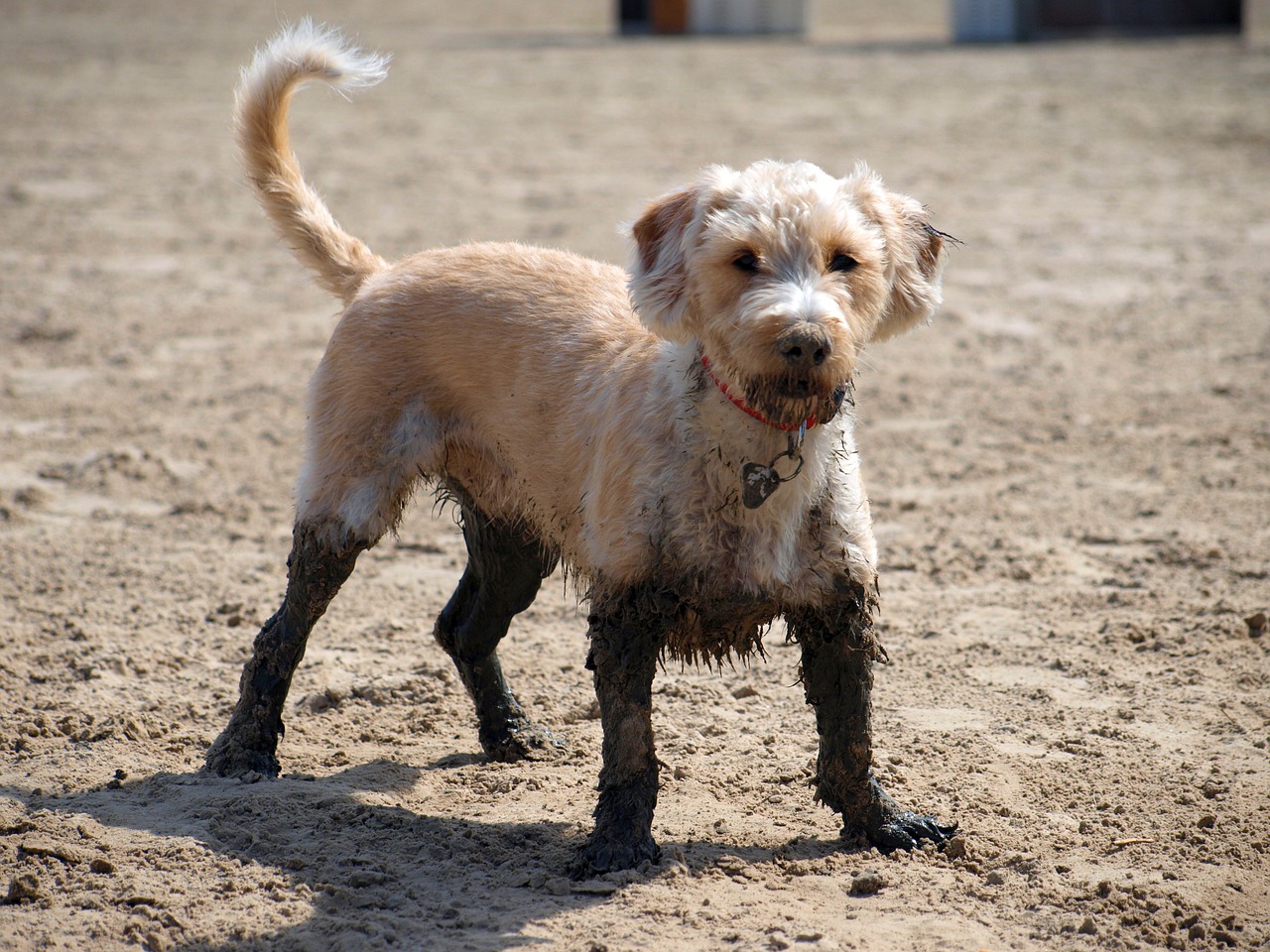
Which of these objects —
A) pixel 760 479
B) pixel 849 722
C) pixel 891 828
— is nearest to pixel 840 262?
pixel 760 479

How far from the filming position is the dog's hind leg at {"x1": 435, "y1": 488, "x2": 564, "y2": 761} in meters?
4.93

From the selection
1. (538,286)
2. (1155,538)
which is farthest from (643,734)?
(1155,538)

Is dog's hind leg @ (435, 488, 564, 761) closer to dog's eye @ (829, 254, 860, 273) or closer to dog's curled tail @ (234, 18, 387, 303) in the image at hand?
dog's curled tail @ (234, 18, 387, 303)

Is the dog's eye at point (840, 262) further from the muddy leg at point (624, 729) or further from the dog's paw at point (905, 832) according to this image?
the dog's paw at point (905, 832)

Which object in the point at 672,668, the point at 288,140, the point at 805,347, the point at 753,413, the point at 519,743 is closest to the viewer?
the point at 805,347

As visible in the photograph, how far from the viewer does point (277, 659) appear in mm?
4770

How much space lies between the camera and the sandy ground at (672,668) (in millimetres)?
3891

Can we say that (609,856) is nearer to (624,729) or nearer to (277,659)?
(624,729)

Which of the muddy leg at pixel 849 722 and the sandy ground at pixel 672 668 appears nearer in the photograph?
the sandy ground at pixel 672 668

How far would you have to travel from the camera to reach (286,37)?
498cm

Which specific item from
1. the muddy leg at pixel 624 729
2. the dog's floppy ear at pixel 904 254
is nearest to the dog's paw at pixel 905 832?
the muddy leg at pixel 624 729

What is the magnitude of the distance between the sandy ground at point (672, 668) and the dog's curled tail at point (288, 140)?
158cm

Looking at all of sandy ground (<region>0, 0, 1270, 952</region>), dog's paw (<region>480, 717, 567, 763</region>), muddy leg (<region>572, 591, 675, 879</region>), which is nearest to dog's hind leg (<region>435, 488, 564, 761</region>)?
dog's paw (<region>480, 717, 567, 763</region>)

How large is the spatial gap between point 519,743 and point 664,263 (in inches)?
75.2
